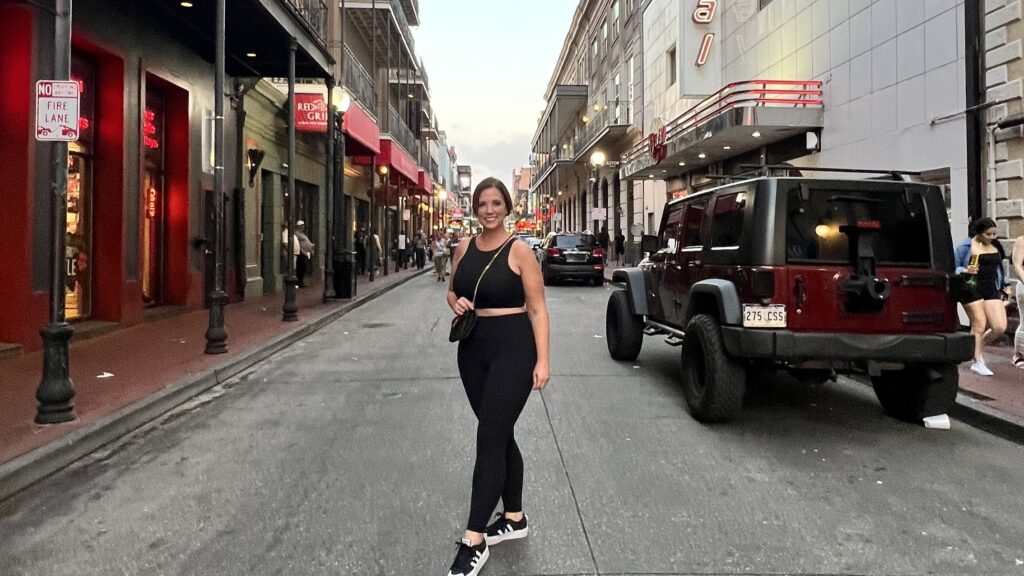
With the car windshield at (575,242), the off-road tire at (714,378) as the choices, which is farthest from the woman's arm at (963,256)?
the car windshield at (575,242)

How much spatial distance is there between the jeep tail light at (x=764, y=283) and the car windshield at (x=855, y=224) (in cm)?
23

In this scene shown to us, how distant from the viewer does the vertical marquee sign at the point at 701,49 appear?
20156 millimetres

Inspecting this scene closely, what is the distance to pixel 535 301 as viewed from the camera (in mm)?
3176

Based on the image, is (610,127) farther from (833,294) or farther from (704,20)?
(833,294)

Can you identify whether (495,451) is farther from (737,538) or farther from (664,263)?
(664,263)

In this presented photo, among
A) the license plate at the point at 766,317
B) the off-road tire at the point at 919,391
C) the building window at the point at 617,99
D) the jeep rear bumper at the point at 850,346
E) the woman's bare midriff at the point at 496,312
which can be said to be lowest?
the off-road tire at the point at 919,391

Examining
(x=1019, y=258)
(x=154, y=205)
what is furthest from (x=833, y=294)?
(x=154, y=205)

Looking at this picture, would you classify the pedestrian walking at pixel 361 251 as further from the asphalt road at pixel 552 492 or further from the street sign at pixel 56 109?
the street sign at pixel 56 109

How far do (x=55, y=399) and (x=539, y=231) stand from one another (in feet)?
257

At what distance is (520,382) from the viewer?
10.3 feet

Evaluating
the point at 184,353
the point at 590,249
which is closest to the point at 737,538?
the point at 184,353

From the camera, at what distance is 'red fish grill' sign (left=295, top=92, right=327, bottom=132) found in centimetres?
1695

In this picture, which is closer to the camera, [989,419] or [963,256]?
[989,419]

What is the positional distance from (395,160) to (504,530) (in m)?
23.2
